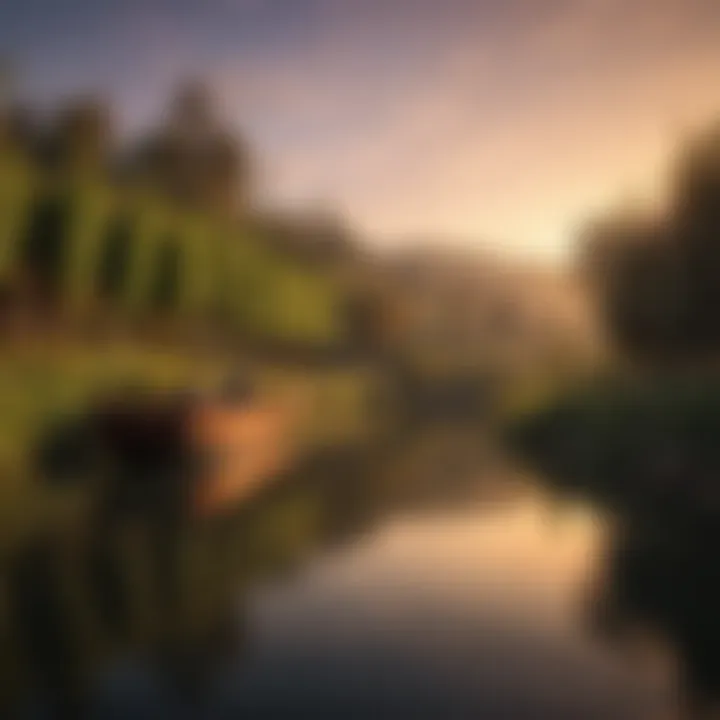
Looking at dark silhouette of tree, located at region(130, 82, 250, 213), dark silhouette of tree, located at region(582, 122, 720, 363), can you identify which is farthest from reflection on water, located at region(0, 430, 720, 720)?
dark silhouette of tree, located at region(130, 82, 250, 213)

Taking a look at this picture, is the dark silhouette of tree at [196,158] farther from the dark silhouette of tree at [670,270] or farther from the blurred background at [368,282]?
the dark silhouette of tree at [670,270]

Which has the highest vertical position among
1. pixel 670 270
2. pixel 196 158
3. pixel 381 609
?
pixel 196 158

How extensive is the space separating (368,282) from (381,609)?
569mm

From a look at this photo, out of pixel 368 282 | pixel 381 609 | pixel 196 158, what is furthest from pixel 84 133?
pixel 381 609

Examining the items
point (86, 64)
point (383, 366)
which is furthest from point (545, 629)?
point (86, 64)

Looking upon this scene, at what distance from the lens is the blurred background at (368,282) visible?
1296mm

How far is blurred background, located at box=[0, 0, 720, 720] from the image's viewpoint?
130 cm

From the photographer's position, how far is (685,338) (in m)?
1.31

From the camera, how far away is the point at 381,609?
1.07m

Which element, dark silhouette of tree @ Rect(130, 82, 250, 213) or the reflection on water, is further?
dark silhouette of tree @ Rect(130, 82, 250, 213)

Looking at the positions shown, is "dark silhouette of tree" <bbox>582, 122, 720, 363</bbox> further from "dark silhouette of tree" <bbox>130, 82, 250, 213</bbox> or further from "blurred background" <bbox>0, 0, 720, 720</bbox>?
"dark silhouette of tree" <bbox>130, 82, 250, 213</bbox>

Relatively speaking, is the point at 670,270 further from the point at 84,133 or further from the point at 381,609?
the point at 84,133

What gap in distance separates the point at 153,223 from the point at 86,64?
0.98 ft

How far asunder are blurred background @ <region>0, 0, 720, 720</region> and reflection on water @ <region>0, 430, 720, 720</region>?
1 centimetres
